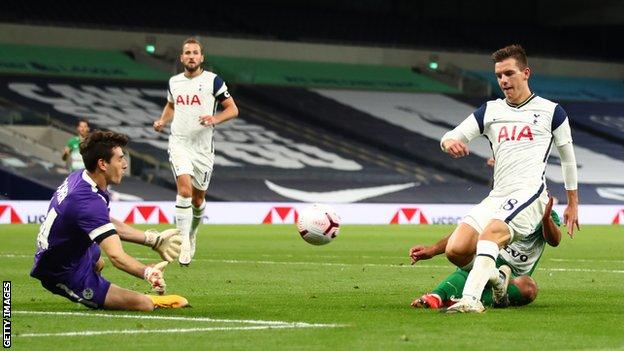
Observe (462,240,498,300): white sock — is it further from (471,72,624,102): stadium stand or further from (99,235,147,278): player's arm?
(471,72,624,102): stadium stand

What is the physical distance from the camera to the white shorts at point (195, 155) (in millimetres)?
18109

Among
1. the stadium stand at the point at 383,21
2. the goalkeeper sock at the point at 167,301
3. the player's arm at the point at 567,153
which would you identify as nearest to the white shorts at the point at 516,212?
the player's arm at the point at 567,153

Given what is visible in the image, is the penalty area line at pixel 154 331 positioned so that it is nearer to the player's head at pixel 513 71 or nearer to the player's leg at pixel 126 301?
the player's leg at pixel 126 301

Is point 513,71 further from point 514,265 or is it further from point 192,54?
point 192,54

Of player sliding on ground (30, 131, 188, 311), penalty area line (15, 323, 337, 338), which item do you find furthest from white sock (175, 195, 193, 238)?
penalty area line (15, 323, 337, 338)

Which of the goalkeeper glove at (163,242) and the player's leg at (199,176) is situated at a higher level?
the goalkeeper glove at (163,242)

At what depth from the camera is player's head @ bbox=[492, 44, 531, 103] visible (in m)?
11.4

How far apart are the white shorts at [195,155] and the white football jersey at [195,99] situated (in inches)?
3.3

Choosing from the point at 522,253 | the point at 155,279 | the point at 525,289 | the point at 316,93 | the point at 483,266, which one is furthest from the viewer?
the point at 316,93

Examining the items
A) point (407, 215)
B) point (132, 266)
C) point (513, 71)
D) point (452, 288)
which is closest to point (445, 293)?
point (452, 288)

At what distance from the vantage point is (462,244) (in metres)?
11.4

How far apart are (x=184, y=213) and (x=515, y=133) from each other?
7184 mm

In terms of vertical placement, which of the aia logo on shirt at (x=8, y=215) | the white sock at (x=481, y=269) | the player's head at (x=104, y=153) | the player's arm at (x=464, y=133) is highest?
the player's arm at (x=464, y=133)

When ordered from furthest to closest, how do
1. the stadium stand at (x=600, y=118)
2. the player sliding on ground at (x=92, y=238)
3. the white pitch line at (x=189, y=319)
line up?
the stadium stand at (x=600, y=118)
the player sliding on ground at (x=92, y=238)
the white pitch line at (x=189, y=319)
